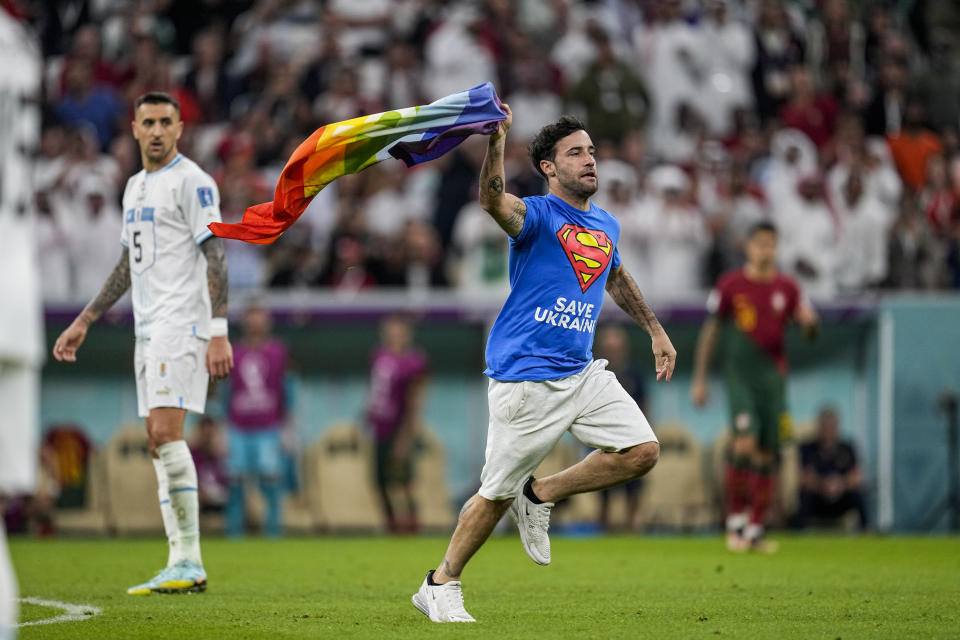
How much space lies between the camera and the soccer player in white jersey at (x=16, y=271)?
4297 millimetres

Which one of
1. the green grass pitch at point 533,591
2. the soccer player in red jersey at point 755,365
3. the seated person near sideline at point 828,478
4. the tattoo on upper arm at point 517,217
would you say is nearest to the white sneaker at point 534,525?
the green grass pitch at point 533,591

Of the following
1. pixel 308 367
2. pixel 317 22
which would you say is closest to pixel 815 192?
pixel 308 367

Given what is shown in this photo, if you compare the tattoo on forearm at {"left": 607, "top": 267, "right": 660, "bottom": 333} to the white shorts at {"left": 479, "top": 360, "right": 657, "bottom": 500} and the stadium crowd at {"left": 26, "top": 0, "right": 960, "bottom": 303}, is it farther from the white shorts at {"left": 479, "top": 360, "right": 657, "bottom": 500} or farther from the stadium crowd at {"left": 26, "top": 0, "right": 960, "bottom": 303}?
the stadium crowd at {"left": 26, "top": 0, "right": 960, "bottom": 303}

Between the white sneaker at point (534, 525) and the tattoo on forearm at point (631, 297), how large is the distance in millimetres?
1184

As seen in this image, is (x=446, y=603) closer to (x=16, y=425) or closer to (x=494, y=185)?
(x=494, y=185)

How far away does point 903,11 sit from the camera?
24.1 m

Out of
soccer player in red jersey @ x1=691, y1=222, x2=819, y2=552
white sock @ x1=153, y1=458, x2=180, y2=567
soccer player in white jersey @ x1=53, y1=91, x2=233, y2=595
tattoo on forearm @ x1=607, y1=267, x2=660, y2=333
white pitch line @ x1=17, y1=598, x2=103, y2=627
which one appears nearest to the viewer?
white pitch line @ x1=17, y1=598, x2=103, y2=627

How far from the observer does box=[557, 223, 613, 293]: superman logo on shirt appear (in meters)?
7.75

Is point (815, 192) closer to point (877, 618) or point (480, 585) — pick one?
point (480, 585)

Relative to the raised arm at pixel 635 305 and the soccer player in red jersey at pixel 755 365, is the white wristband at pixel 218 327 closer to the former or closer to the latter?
the raised arm at pixel 635 305

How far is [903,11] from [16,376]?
22016mm

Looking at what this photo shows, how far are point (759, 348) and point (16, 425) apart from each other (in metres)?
10.2

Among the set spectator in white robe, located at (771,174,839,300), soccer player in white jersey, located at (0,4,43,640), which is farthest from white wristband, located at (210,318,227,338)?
spectator in white robe, located at (771,174,839,300)

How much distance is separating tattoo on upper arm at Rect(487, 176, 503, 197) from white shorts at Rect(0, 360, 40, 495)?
321cm
